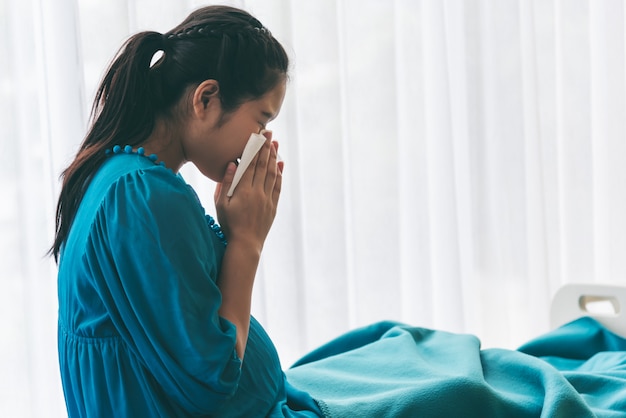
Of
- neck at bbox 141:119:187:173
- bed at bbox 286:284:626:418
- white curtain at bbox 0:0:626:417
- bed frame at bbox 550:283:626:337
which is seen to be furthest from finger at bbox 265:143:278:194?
bed frame at bbox 550:283:626:337

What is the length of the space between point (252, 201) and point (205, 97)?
0.15 m

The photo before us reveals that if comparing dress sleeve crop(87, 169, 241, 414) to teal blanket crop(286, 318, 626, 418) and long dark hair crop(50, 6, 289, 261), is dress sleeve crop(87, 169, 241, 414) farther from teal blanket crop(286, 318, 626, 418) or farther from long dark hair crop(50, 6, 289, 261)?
teal blanket crop(286, 318, 626, 418)

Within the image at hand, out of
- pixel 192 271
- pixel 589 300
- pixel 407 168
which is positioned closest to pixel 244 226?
pixel 192 271

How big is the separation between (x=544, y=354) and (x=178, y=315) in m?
0.92

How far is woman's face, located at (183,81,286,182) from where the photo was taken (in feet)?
3.34

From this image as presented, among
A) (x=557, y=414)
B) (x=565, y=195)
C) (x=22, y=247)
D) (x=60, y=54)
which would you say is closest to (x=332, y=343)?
(x=557, y=414)

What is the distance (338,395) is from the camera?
3.92ft

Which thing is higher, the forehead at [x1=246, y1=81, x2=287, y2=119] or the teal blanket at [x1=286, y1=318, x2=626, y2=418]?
the forehead at [x1=246, y1=81, x2=287, y2=119]

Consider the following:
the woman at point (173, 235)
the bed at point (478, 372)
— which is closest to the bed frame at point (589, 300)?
the bed at point (478, 372)

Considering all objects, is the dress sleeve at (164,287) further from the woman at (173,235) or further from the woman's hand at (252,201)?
the woman's hand at (252,201)

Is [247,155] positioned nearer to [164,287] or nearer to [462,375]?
[164,287]

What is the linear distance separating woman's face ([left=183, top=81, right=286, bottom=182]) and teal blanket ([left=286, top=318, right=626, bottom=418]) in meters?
0.38

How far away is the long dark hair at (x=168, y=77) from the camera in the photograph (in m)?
1.00

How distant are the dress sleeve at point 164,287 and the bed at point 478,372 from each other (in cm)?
27
